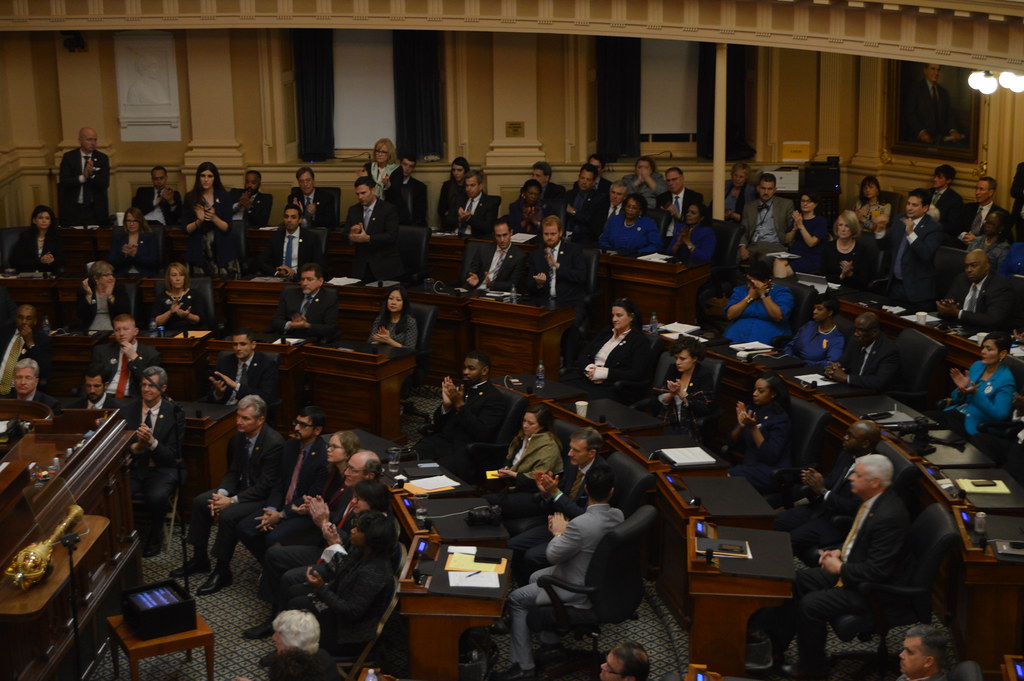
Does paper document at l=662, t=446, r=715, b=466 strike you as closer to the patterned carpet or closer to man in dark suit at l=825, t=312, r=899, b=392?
the patterned carpet

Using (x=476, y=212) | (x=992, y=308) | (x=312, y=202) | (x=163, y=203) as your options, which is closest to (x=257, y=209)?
(x=312, y=202)

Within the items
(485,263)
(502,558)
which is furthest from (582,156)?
(502,558)

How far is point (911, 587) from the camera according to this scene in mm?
6391

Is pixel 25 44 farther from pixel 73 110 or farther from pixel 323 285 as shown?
pixel 323 285

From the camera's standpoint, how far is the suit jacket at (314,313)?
420 inches

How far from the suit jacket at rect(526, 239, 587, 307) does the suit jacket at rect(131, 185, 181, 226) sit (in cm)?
458

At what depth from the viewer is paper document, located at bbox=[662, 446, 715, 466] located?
7719mm

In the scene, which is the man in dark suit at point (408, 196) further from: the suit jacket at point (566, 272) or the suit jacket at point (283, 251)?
the suit jacket at point (566, 272)

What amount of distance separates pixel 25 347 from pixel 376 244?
10.7 ft

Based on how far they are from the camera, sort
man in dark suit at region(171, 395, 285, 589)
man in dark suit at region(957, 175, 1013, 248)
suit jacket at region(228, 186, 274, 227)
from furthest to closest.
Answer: suit jacket at region(228, 186, 274, 227)
man in dark suit at region(957, 175, 1013, 248)
man in dark suit at region(171, 395, 285, 589)

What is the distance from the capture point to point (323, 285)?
11305 millimetres

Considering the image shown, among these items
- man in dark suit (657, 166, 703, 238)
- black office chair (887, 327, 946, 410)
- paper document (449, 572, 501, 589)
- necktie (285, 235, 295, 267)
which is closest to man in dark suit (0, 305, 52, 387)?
necktie (285, 235, 295, 267)

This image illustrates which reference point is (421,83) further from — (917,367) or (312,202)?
(917,367)

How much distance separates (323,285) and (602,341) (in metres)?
2.80
